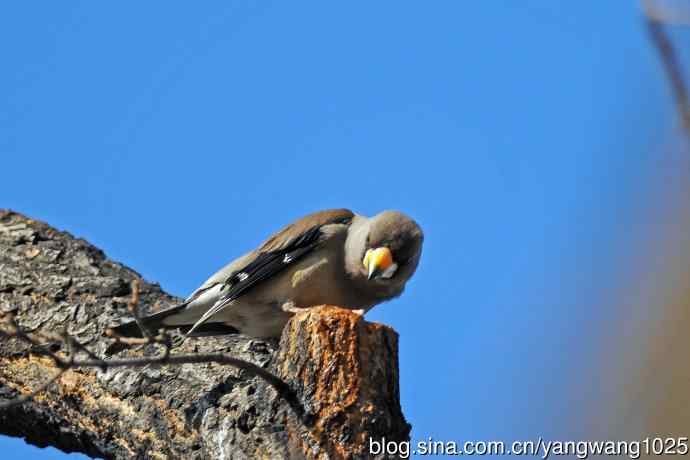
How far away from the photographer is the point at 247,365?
13.4 ft

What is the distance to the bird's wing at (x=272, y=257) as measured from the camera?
6402 millimetres

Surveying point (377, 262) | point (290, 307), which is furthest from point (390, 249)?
Answer: point (290, 307)

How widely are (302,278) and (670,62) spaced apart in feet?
15.7

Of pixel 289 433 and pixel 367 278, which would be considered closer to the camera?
pixel 289 433

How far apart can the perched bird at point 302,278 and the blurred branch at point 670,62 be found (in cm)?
449

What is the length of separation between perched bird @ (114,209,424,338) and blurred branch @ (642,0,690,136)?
4.49m

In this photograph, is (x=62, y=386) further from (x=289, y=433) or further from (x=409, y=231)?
(x=409, y=231)

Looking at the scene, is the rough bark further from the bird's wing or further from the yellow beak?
the yellow beak

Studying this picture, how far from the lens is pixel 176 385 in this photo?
5.06 meters

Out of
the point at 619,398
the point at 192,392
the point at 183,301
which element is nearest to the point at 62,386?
the point at 192,392

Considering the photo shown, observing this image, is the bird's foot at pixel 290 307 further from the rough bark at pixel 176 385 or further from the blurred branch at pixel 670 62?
the blurred branch at pixel 670 62

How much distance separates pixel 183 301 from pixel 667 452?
14.1 feet

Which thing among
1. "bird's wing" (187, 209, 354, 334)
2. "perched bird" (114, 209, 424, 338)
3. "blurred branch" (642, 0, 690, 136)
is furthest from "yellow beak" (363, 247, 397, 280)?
"blurred branch" (642, 0, 690, 136)

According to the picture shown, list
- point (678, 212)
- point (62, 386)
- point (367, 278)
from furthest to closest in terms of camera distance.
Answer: point (367, 278) → point (62, 386) → point (678, 212)
